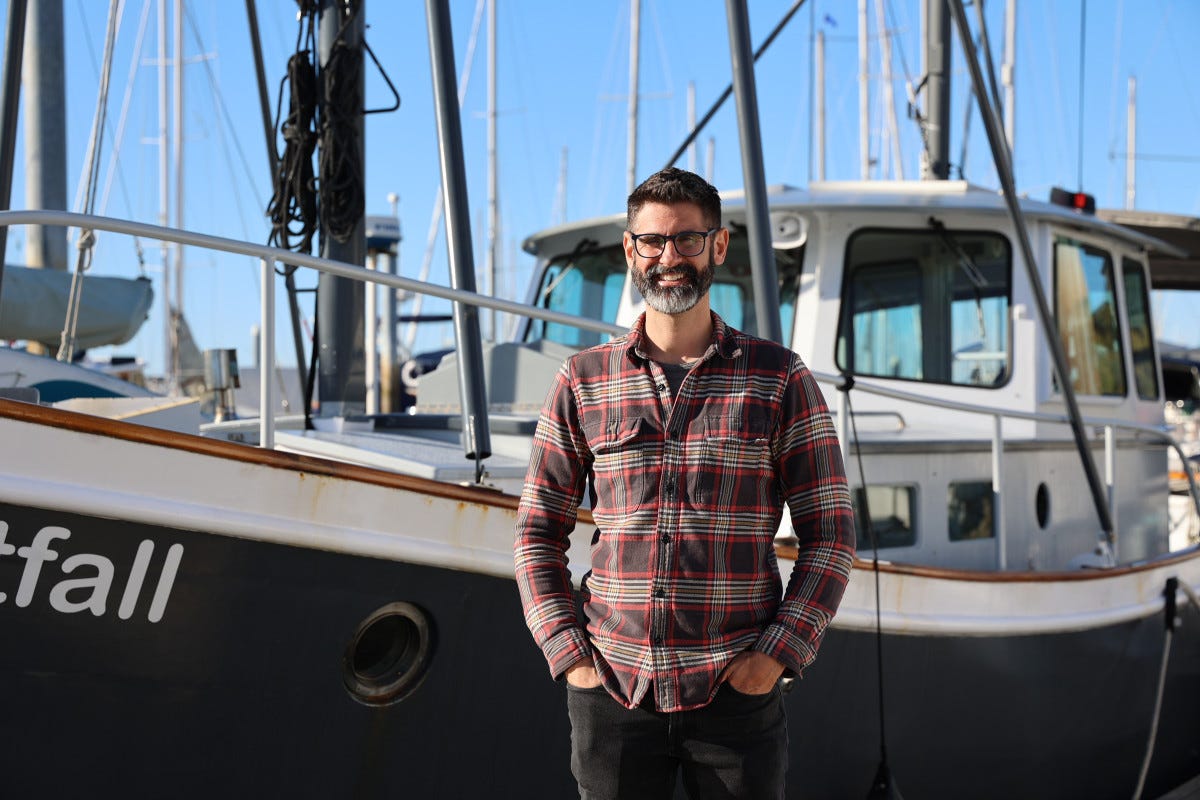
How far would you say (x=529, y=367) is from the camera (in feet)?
18.1

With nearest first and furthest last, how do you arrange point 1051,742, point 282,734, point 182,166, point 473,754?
point 282,734
point 473,754
point 1051,742
point 182,166

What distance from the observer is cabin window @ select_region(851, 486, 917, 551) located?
4.66 metres

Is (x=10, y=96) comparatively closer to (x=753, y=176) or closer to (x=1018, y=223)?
(x=753, y=176)

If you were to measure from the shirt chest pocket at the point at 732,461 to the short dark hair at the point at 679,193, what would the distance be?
36cm

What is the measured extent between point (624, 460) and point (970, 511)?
3384 millimetres

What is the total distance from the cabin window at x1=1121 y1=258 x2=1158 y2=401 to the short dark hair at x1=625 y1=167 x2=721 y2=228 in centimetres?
508

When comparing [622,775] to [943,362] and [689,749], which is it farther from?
[943,362]

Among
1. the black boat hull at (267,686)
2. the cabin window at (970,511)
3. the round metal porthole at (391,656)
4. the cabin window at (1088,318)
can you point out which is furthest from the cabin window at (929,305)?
the round metal porthole at (391,656)

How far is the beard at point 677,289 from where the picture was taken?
79.0 inches

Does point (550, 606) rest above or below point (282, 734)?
A: above

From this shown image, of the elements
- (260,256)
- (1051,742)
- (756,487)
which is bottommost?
(1051,742)

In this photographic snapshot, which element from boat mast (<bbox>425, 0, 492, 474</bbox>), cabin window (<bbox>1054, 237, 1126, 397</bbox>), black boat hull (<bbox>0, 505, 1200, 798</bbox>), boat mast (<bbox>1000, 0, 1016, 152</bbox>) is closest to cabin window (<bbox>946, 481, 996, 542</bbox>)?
cabin window (<bbox>1054, 237, 1126, 397</bbox>)

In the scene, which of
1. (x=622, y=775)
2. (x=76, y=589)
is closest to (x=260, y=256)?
(x=76, y=589)

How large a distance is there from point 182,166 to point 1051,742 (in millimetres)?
18627
